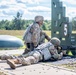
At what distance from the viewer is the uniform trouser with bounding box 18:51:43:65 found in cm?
1083

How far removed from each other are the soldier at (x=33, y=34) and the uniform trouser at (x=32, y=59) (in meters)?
1.64

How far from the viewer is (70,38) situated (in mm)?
14750

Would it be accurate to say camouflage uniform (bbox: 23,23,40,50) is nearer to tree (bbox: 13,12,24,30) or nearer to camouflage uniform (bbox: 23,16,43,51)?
camouflage uniform (bbox: 23,16,43,51)

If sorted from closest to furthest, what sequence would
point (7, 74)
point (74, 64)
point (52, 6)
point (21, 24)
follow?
point (7, 74)
point (74, 64)
point (52, 6)
point (21, 24)

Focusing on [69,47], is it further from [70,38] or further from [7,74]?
[7,74]

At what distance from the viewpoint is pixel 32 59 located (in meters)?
11.3

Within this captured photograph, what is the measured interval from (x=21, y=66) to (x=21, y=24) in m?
84.4

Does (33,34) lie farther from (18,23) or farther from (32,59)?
(18,23)

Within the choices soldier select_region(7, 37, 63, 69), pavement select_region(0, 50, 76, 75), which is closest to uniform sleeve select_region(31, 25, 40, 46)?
soldier select_region(7, 37, 63, 69)

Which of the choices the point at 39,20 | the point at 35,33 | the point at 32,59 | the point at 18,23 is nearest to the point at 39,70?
the point at 32,59

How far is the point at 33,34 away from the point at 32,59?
88.9 inches

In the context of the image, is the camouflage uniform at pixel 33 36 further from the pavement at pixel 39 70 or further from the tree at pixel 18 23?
the tree at pixel 18 23

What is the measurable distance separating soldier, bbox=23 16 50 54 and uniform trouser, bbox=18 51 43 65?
1.64 m

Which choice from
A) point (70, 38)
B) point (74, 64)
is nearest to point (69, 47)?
point (70, 38)
